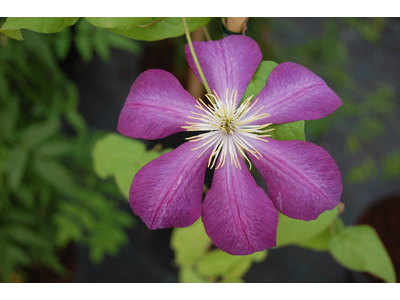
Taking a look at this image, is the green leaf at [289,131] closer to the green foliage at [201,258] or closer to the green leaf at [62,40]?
the green foliage at [201,258]


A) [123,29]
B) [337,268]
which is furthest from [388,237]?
[123,29]

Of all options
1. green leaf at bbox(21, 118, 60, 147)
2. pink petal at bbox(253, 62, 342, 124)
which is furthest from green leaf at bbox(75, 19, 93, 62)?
pink petal at bbox(253, 62, 342, 124)

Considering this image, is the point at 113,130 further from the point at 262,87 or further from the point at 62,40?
the point at 262,87

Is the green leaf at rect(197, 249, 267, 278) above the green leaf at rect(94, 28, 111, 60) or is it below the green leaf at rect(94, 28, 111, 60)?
below

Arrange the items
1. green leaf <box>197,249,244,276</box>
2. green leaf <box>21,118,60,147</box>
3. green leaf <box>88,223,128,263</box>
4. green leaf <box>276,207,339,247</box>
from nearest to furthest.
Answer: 1. green leaf <box>276,207,339,247</box>
2. green leaf <box>197,249,244,276</box>
3. green leaf <box>21,118,60,147</box>
4. green leaf <box>88,223,128,263</box>

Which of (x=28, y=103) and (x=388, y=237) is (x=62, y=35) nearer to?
(x=28, y=103)

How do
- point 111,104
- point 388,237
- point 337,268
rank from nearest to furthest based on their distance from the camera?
1. point 388,237
2. point 337,268
3. point 111,104

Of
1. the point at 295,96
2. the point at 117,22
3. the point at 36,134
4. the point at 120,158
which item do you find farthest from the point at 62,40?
the point at 295,96

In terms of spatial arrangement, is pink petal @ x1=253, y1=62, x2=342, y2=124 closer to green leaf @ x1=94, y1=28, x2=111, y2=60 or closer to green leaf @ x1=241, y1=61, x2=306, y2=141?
green leaf @ x1=241, y1=61, x2=306, y2=141
